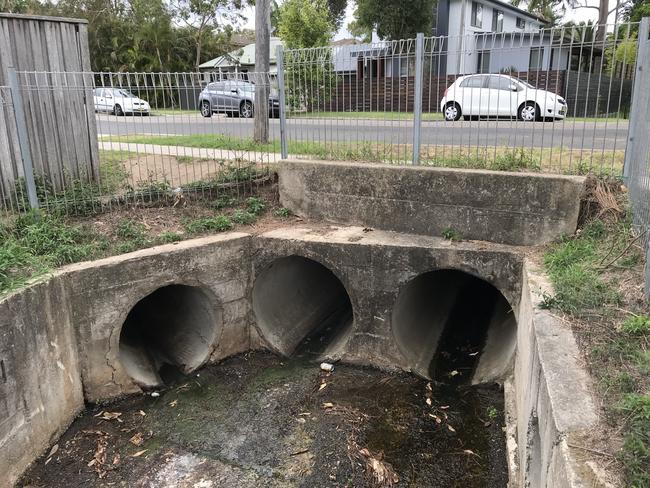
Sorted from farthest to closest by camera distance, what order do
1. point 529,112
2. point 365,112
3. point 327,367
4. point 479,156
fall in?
point 365,112 → point 479,156 → point 327,367 → point 529,112

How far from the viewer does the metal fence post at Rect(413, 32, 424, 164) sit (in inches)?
274

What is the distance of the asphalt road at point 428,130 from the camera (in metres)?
6.66

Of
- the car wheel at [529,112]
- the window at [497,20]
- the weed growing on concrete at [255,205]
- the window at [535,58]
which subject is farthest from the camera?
the window at [497,20]

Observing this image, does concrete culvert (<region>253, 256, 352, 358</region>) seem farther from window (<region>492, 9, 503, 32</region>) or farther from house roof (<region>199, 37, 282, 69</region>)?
window (<region>492, 9, 503, 32</region>)

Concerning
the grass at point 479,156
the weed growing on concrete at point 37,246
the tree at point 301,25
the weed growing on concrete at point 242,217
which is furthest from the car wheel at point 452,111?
the tree at point 301,25

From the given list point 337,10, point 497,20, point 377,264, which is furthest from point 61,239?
point 337,10

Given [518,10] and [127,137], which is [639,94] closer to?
[127,137]

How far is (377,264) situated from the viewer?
22.3 feet

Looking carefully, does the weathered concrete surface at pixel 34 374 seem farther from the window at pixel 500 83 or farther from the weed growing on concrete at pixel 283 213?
the window at pixel 500 83

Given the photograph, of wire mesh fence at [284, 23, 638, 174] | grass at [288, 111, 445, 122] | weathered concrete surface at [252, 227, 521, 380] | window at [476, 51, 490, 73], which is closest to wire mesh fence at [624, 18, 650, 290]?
wire mesh fence at [284, 23, 638, 174]

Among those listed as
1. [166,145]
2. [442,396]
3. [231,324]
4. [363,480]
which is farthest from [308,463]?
[166,145]

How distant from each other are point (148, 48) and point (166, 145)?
→ 32028 millimetres

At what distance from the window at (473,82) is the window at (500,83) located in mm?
115

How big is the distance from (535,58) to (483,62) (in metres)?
0.76
